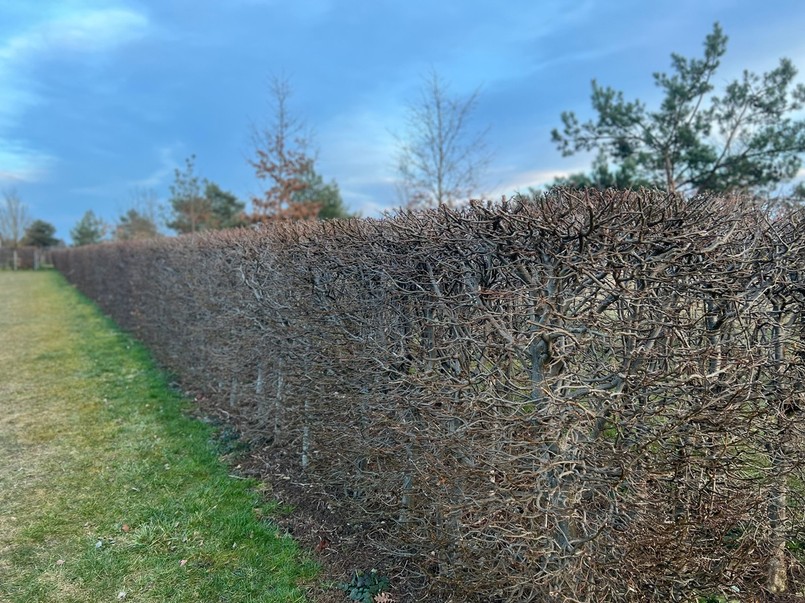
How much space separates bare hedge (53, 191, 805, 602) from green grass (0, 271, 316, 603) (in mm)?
1195

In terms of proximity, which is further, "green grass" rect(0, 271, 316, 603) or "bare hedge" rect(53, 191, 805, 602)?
"green grass" rect(0, 271, 316, 603)

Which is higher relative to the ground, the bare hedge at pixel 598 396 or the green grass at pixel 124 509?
the bare hedge at pixel 598 396

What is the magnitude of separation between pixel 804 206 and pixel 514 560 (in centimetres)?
227

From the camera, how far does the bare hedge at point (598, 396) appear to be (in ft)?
6.38

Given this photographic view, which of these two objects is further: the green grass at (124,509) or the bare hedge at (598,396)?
the green grass at (124,509)

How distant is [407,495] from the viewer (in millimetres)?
2773

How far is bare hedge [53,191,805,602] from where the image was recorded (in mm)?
1945

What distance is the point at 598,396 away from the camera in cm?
196

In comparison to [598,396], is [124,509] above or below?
below

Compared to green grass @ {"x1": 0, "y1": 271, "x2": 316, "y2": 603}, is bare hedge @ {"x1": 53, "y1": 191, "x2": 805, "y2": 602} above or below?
above

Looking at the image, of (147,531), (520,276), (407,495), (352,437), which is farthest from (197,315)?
(520,276)

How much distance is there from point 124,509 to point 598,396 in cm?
363

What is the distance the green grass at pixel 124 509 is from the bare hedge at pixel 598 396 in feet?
3.92

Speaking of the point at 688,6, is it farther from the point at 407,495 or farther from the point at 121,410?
the point at 121,410
